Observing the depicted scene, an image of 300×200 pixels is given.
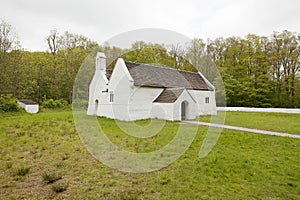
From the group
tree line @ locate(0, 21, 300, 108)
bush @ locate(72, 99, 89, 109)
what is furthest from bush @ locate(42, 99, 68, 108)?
tree line @ locate(0, 21, 300, 108)

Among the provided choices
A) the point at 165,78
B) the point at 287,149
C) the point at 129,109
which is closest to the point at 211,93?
the point at 165,78

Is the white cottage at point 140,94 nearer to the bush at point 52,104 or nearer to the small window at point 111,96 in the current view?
the small window at point 111,96

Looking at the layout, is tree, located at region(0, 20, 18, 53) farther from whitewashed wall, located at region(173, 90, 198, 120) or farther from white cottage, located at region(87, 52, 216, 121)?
whitewashed wall, located at region(173, 90, 198, 120)

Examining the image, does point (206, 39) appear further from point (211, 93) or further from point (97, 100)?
point (97, 100)

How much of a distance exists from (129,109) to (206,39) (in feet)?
98.5

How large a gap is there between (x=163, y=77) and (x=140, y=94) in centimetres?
452

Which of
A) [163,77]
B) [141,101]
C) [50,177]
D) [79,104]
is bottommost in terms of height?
[50,177]

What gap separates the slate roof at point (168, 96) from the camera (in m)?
16.1

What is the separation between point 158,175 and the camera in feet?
17.5

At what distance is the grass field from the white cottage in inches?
319

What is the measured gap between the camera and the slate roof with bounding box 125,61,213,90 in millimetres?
17484

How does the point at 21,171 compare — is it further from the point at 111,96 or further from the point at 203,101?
the point at 203,101

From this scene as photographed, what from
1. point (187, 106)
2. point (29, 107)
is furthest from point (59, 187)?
point (29, 107)

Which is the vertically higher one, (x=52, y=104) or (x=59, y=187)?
(x=52, y=104)
